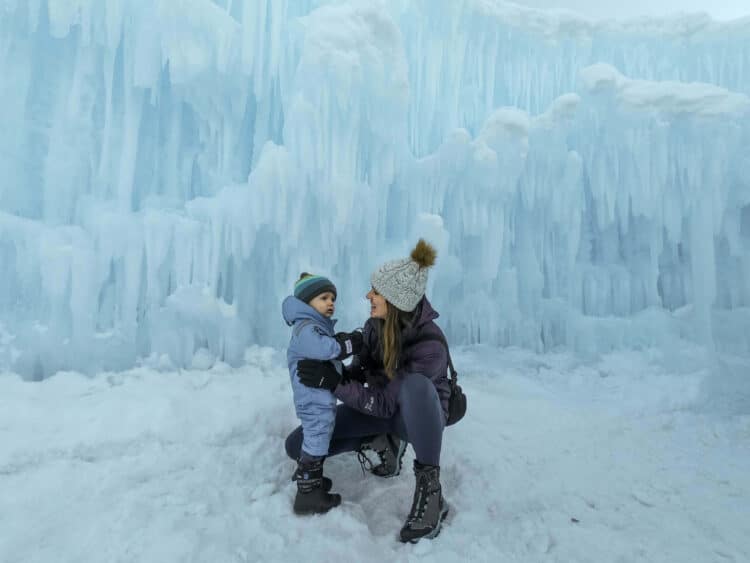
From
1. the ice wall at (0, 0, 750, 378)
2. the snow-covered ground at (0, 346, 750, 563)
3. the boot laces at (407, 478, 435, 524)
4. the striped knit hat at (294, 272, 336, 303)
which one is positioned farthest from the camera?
the ice wall at (0, 0, 750, 378)

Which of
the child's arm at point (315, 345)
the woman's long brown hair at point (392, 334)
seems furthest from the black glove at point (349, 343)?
the woman's long brown hair at point (392, 334)

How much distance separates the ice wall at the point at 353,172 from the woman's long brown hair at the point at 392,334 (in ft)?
11.4

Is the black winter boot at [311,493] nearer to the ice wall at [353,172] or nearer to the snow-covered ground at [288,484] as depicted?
the snow-covered ground at [288,484]

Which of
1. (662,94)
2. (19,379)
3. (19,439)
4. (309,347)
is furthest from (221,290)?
(662,94)

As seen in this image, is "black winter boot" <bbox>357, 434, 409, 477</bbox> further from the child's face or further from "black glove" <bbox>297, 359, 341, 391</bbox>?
the child's face

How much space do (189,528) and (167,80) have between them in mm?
5264

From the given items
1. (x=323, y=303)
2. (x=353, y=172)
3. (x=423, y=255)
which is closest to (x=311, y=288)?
(x=323, y=303)

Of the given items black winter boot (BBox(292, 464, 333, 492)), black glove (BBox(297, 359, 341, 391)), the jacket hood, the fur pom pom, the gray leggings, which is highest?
the fur pom pom

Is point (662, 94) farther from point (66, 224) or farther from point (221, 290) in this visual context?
point (66, 224)

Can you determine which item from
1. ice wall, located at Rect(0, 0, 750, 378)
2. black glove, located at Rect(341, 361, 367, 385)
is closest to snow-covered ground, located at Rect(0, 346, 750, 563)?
black glove, located at Rect(341, 361, 367, 385)

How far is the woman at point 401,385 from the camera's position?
6.58ft

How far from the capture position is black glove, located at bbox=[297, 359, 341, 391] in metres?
2.03

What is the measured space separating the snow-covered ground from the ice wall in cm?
125

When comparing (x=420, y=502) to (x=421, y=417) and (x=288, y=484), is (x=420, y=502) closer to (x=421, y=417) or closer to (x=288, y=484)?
(x=421, y=417)
